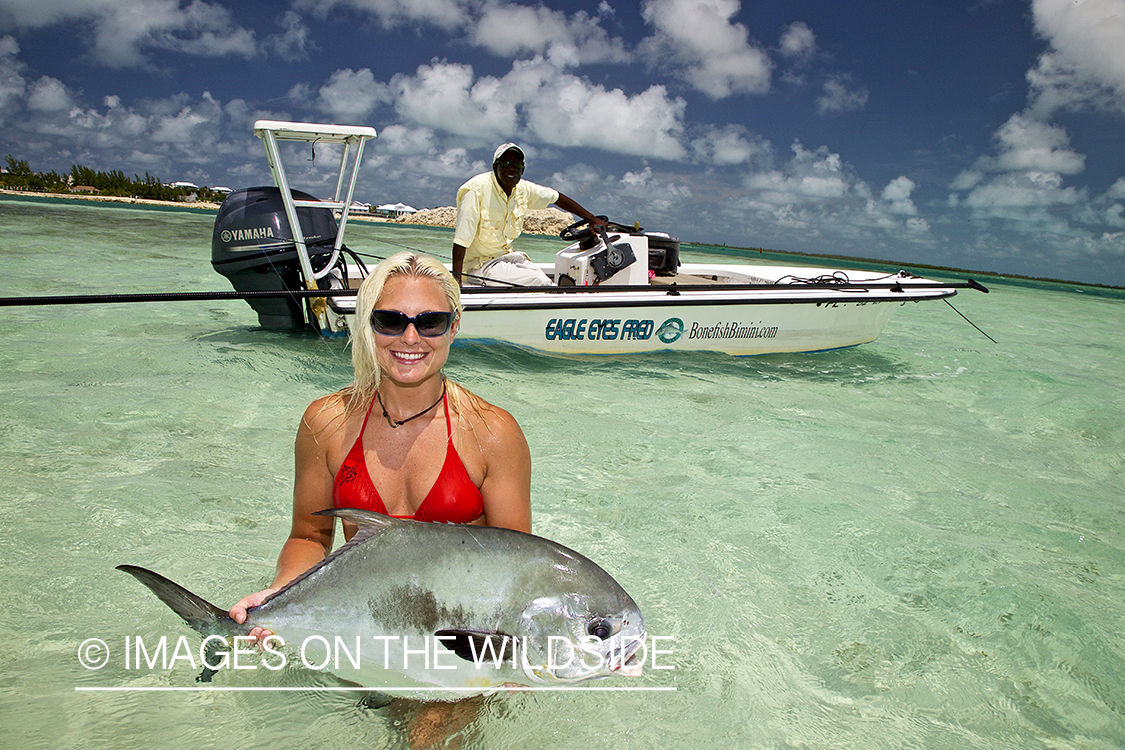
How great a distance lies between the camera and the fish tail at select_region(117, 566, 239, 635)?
1.33 metres

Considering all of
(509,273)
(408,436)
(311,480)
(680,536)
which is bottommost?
(680,536)

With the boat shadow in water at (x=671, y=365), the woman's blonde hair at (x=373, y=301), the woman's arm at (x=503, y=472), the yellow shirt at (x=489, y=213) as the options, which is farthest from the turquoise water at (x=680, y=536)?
the yellow shirt at (x=489, y=213)

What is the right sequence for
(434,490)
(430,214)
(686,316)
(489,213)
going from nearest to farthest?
(434,490) < (489,213) < (686,316) < (430,214)

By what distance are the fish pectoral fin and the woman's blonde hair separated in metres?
0.72

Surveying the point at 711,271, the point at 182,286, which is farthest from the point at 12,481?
the point at 182,286

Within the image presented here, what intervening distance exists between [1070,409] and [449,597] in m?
7.06

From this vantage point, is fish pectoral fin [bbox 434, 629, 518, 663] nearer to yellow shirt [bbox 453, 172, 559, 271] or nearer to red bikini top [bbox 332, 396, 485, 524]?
red bikini top [bbox 332, 396, 485, 524]

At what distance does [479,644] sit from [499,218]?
5100mm

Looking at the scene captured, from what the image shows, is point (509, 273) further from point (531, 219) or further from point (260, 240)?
point (531, 219)

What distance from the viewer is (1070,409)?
20.1ft

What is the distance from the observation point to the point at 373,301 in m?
1.68

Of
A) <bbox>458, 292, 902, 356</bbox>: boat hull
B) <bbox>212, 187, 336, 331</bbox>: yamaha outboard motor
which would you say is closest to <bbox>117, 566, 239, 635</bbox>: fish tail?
<bbox>458, 292, 902, 356</bbox>: boat hull

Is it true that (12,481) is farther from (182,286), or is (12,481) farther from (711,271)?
(182,286)

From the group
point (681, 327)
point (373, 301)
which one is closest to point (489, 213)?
point (681, 327)
